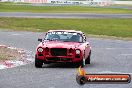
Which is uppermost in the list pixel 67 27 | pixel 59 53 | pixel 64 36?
pixel 64 36

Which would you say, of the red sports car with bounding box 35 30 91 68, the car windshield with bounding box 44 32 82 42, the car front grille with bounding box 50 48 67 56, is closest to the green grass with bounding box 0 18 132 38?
the car windshield with bounding box 44 32 82 42

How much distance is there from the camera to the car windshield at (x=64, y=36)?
55.7 feet

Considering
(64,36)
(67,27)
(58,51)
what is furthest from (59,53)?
(67,27)

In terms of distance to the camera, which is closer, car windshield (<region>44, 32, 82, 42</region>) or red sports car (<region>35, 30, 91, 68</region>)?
red sports car (<region>35, 30, 91, 68</region>)

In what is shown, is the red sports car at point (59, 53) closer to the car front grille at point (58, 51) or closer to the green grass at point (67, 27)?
the car front grille at point (58, 51)

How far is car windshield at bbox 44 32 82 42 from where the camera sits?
16984 millimetres

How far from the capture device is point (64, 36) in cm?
1730

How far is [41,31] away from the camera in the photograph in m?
39.8

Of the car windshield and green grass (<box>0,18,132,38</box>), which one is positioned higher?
the car windshield

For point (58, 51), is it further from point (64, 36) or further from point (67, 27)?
point (67, 27)

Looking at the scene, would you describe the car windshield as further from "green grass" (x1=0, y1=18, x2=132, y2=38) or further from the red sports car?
"green grass" (x1=0, y1=18, x2=132, y2=38)

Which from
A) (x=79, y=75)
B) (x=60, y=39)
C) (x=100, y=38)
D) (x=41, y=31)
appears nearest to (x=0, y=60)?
(x=60, y=39)

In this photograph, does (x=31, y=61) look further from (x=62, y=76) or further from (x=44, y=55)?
(x=62, y=76)

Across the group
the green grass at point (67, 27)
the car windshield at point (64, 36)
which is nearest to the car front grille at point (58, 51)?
the car windshield at point (64, 36)
